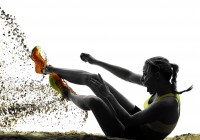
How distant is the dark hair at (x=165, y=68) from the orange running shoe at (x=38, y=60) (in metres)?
1.88

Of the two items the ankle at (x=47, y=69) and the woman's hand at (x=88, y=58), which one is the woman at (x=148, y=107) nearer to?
the woman's hand at (x=88, y=58)

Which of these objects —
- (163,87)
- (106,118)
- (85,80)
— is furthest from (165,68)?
(85,80)

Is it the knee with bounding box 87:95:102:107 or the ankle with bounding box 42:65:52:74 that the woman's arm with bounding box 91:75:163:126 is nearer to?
the knee with bounding box 87:95:102:107

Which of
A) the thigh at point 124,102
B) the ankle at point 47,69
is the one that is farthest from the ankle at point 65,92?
the thigh at point 124,102

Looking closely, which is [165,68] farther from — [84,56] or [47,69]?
[47,69]

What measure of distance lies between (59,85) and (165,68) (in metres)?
1.69

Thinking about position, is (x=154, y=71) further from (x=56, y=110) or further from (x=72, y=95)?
(x=56, y=110)

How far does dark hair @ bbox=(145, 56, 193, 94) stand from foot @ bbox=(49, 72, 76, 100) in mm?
1391

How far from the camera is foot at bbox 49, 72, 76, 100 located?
18.1 feet

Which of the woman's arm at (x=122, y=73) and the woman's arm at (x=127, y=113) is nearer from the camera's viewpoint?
→ the woman's arm at (x=127, y=113)

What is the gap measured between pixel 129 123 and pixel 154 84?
616 mm

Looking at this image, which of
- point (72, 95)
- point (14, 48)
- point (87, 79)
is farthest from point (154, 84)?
point (14, 48)

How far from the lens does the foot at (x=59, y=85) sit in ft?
18.1

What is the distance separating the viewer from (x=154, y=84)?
4.66m
